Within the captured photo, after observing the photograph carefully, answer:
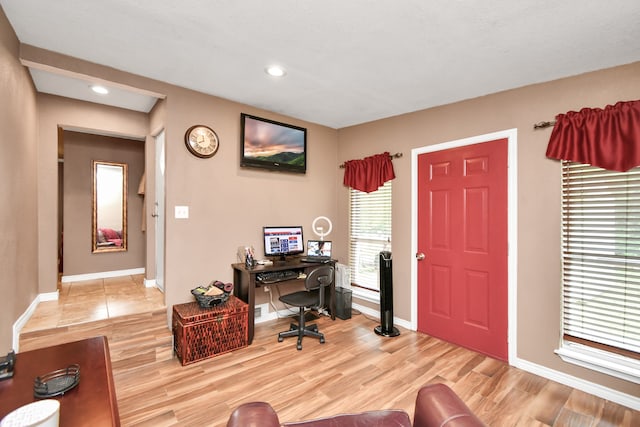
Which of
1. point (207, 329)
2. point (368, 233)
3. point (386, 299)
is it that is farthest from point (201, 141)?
point (386, 299)

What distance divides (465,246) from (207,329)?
2.66 m

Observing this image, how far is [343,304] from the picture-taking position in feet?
12.1

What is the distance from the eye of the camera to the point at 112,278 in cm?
419

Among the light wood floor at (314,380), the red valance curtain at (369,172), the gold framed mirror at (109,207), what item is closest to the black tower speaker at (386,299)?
the light wood floor at (314,380)

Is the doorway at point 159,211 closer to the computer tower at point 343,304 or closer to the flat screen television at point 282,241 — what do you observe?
the flat screen television at point 282,241

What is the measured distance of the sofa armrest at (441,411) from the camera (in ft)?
3.11

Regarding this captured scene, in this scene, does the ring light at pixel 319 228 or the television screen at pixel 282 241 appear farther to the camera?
the ring light at pixel 319 228

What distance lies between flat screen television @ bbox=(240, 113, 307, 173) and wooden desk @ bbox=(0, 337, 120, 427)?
7.54 ft

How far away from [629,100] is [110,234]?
5.98m

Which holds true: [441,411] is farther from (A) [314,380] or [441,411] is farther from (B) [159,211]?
(B) [159,211]

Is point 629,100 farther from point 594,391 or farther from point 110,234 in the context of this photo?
point 110,234

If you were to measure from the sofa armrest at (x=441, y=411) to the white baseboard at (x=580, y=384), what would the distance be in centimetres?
203

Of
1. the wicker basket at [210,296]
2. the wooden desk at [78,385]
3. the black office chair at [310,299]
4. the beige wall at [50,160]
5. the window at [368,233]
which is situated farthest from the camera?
the window at [368,233]

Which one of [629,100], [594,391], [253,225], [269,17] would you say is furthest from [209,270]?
[629,100]
